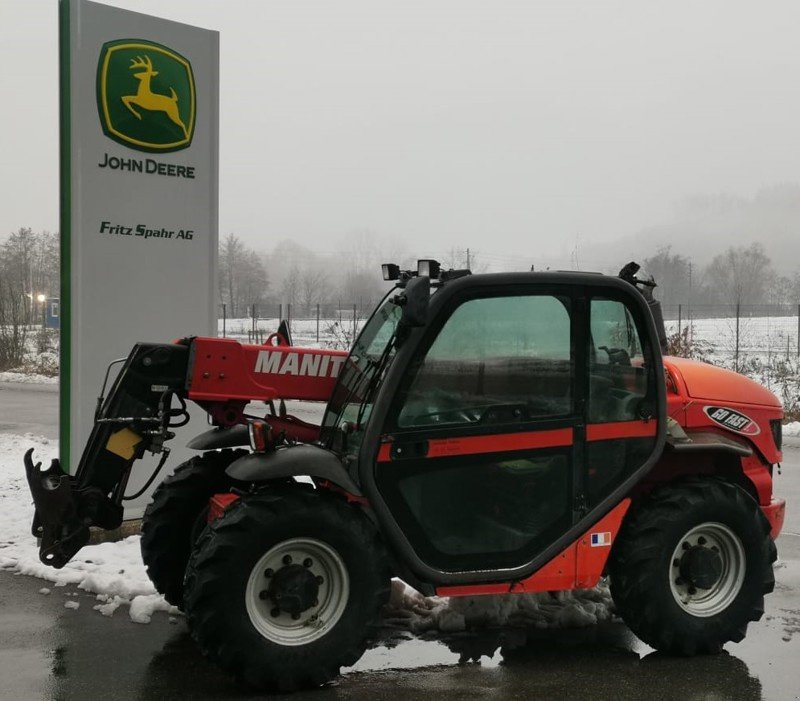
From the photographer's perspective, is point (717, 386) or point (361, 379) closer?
point (361, 379)

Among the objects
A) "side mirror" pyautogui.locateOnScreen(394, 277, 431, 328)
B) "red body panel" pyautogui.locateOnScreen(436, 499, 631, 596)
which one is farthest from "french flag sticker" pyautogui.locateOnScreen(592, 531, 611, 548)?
"side mirror" pyautogui.locateOnScreen(394, 277, 431, 328)

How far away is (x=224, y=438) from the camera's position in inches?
213

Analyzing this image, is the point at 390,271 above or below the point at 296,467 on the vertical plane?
above

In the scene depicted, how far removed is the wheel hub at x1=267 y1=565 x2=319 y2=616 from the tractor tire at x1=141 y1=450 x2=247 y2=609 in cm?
110

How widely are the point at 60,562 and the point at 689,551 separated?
3260 millimetres

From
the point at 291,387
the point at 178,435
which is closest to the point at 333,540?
the point at 291,387

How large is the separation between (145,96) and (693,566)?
5755 millimetres

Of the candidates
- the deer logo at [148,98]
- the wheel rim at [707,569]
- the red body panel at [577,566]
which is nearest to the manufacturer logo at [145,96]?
the deer logo at [148,98]

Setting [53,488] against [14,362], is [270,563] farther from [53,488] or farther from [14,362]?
[14,362]

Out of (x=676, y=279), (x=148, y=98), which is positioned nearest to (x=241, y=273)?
(x=676, y=279)

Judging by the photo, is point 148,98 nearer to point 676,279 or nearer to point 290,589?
point 290,589

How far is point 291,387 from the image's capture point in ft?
16.0

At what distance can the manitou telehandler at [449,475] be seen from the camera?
13.9 ft

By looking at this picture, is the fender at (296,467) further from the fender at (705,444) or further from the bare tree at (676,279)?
the bare tree at (676,279)
